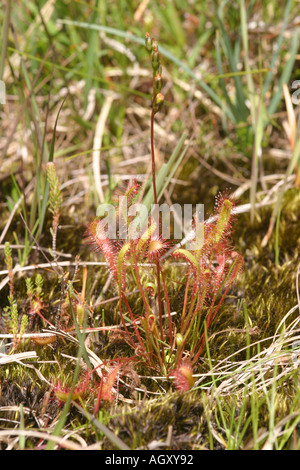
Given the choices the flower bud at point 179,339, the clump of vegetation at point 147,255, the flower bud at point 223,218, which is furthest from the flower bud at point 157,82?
the flower bud at point 179,339

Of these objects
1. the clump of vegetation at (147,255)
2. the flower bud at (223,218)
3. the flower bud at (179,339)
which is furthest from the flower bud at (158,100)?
the flower bud at (179,339)

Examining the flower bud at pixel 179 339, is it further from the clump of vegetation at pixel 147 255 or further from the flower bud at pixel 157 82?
the flower bud at pixel 157 82

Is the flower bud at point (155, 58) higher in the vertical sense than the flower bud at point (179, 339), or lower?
higher

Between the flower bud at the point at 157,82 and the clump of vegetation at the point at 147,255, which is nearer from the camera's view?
the flower bud at the point at 157,82

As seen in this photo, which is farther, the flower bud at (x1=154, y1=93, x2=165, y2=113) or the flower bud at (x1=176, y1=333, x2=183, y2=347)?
the flower bud at (x1=176, y1=333, x2=183, y2=347)

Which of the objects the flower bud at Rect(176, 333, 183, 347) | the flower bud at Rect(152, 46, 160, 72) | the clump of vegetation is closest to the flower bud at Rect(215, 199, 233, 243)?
the clump of vegetation

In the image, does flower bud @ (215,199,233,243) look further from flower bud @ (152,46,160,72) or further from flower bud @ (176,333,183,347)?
flower bud @ (152,46,160,72)

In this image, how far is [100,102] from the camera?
9.36 ft

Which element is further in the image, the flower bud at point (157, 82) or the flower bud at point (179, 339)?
the flower bud at point (179, 339)

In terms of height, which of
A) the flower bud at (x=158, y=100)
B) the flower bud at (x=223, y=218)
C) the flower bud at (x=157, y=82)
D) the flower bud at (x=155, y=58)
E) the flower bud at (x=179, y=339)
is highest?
the flower bud at (x=155, y=58)

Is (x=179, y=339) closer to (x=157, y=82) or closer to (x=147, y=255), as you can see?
(x=147, y=255)

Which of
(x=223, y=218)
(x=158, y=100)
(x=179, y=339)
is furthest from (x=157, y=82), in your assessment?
(x=179, y=339)

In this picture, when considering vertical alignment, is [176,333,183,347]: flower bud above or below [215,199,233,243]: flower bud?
below
